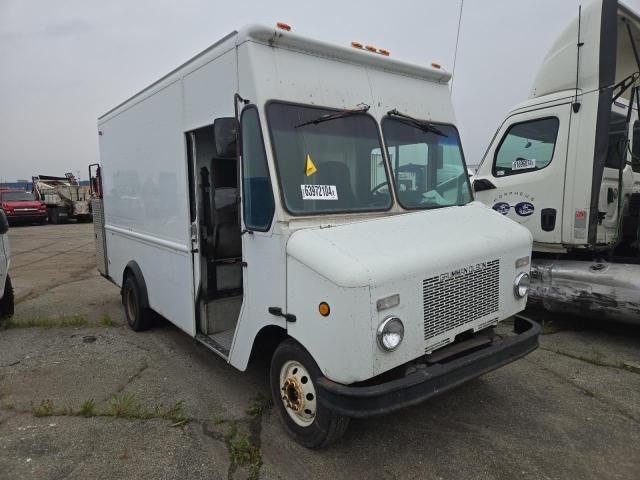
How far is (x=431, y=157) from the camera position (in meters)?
3.83

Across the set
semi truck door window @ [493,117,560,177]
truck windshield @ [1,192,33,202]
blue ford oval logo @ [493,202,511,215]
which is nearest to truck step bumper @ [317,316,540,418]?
blue ford oval logo @ [493,202,511,215]

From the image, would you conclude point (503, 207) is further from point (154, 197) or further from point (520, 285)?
point (154, 197)

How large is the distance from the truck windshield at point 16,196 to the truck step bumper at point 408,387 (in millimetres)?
25600

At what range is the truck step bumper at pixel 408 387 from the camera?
101 inches

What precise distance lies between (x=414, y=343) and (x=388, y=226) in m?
0.84

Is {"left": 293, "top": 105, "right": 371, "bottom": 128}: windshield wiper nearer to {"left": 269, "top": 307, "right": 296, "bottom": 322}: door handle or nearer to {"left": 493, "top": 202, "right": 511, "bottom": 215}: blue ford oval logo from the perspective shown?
{"left": 269, "top": 307, "right": 296, "bottom": 322}: door handle

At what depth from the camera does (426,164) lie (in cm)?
379

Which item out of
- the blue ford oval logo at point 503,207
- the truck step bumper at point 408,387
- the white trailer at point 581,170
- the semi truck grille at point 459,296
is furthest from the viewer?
the blue ford oval logo at point 503,207

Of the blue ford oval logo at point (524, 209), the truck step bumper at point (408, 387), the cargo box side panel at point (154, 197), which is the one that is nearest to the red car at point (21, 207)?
the cargo box side panel at point (154, 197)

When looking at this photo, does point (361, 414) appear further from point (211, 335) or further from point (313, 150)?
point (211, 335)

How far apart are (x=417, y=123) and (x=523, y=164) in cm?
278

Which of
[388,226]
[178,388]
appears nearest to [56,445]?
[178,388]

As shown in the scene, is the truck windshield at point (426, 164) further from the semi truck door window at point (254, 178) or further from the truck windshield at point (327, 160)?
the semi truck door window at point (254, 178)

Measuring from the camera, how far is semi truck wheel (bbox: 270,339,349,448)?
2.88 metres
